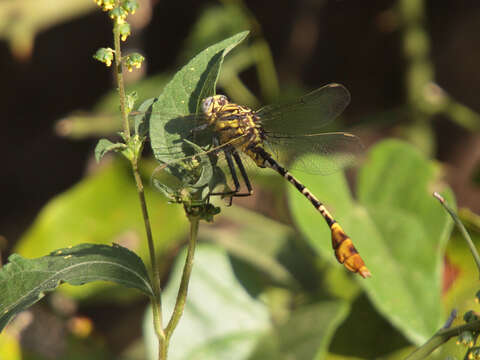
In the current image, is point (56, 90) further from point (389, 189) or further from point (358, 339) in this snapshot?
point (358, 339)

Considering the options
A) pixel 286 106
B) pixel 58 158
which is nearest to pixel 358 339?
pixel 286 106

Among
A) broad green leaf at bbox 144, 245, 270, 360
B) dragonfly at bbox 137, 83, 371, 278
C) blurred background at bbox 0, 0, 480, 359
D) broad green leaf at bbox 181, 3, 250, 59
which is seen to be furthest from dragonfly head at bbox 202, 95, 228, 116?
broad green leaf at bbox 181, 3, 250, 59

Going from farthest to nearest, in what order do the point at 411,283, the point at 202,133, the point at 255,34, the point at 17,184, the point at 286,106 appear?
1. the point at 17,184
2. the point at 255,34
3. the point at 411,283
4. the point at 286,106
5. the point at 202,133

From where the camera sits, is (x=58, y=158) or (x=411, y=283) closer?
(x=411, y=283)

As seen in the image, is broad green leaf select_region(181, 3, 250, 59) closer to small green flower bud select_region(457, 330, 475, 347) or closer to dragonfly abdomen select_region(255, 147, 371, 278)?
dragonfly abdomen select_region(255, 147, 371, 278)

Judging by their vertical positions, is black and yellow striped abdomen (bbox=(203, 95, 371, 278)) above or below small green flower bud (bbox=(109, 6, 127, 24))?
below
